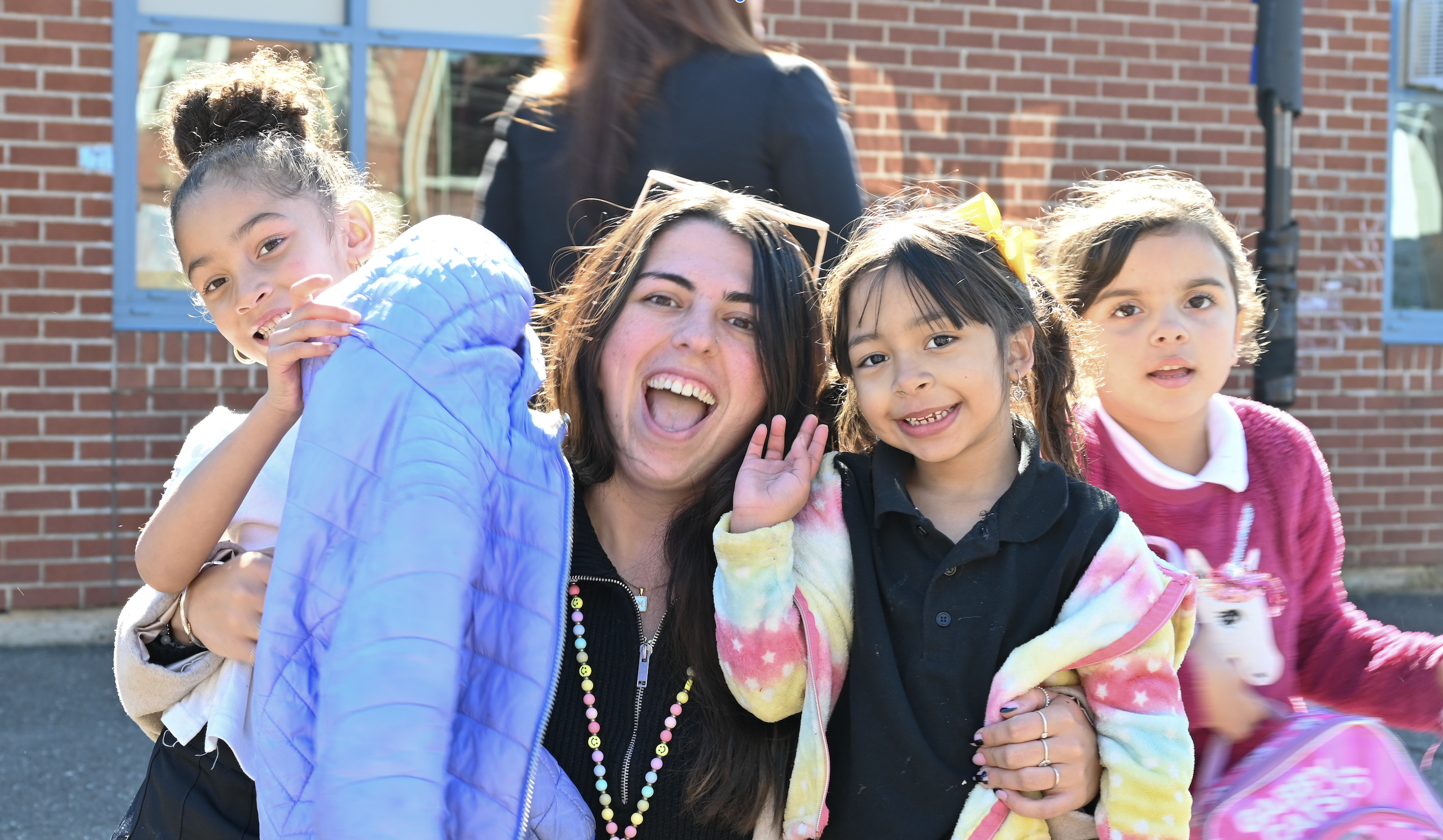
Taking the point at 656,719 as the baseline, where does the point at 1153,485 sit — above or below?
above

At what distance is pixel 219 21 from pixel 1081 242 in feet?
14.2

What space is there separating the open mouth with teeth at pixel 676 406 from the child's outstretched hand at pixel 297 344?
1.64 feet

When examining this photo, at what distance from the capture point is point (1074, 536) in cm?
181

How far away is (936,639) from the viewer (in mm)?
1794

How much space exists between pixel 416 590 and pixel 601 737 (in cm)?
49

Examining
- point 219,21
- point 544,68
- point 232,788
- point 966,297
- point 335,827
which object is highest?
point 219,21

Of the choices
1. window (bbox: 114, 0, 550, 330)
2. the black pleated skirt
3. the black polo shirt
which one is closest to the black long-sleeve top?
the black polo shirt

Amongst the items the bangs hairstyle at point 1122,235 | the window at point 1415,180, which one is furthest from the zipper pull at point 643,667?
the window at point 1415,180

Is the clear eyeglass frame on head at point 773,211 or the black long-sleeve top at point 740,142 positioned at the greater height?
the black long-sleeve top at point 740,142

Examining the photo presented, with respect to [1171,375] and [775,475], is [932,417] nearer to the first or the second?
[775,475]

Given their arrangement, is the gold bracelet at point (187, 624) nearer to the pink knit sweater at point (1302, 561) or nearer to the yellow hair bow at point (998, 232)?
the yellow hair bow at point (998, 232)

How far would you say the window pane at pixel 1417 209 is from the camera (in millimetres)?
6891

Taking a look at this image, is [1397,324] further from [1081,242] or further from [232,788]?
[232,788]

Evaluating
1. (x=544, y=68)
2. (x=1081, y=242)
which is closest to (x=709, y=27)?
(x=544, y=68)
